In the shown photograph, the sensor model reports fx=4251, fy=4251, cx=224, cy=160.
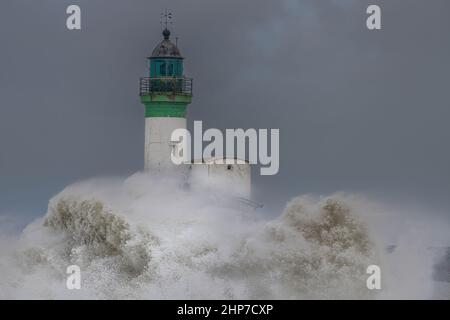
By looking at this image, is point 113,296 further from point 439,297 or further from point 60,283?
point 439,297

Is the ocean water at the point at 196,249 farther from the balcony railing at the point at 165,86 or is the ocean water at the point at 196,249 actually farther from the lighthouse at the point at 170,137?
the balcony railing at the point at 165,86

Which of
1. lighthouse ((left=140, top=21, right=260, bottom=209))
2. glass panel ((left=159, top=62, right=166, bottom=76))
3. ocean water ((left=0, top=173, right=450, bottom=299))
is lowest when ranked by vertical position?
ocean water ((left=0, top=173, right=450, bottom=299))

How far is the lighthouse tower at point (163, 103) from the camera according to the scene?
423ft

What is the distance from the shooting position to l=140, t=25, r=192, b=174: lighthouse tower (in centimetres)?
12900

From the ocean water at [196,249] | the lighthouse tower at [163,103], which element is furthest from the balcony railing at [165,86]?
the ocean water at [196,249]

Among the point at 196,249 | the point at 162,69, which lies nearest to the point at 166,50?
the point at 162,69

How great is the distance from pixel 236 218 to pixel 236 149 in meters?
2.64

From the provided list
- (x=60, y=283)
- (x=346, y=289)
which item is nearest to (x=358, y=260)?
(x=346, y=289)

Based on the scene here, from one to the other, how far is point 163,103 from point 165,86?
0.54 meters

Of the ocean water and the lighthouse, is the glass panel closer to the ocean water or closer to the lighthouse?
the lighthouse

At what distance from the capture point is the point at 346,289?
125062 millimetres

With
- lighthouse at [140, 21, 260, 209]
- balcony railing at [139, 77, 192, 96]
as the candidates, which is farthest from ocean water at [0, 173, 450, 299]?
balcony railing at [139, 77, 192, 96]

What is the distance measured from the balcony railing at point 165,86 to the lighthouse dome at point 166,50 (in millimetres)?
703

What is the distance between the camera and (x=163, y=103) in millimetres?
129125
